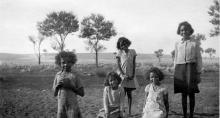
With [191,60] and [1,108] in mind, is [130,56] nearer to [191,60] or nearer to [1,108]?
[191,60]

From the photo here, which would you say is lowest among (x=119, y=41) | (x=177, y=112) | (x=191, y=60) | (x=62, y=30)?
(x=177, y=112)

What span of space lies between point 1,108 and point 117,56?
3.04m

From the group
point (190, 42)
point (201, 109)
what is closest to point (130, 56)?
point (190, 42)

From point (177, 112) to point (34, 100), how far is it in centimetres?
393

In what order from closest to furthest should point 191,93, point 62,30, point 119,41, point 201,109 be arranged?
point 191,93 → point 119,41 → point 201,109 → point 62,30

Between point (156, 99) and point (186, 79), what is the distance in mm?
933

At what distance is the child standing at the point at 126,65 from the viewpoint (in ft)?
21.6

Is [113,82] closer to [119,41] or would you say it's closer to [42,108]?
[119,41]

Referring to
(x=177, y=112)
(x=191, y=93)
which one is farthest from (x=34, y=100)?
(x=191, y=93)

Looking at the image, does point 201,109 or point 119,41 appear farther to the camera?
point 201,109

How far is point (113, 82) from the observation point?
17.3ft

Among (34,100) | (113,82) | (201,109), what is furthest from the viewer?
(34,100)

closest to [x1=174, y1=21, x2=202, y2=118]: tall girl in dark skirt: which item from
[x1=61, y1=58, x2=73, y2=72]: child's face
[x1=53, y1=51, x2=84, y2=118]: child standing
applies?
[x1=53, y1=51, x2=84, y2=118]: child standing

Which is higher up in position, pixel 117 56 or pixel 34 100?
pixel 117 56
